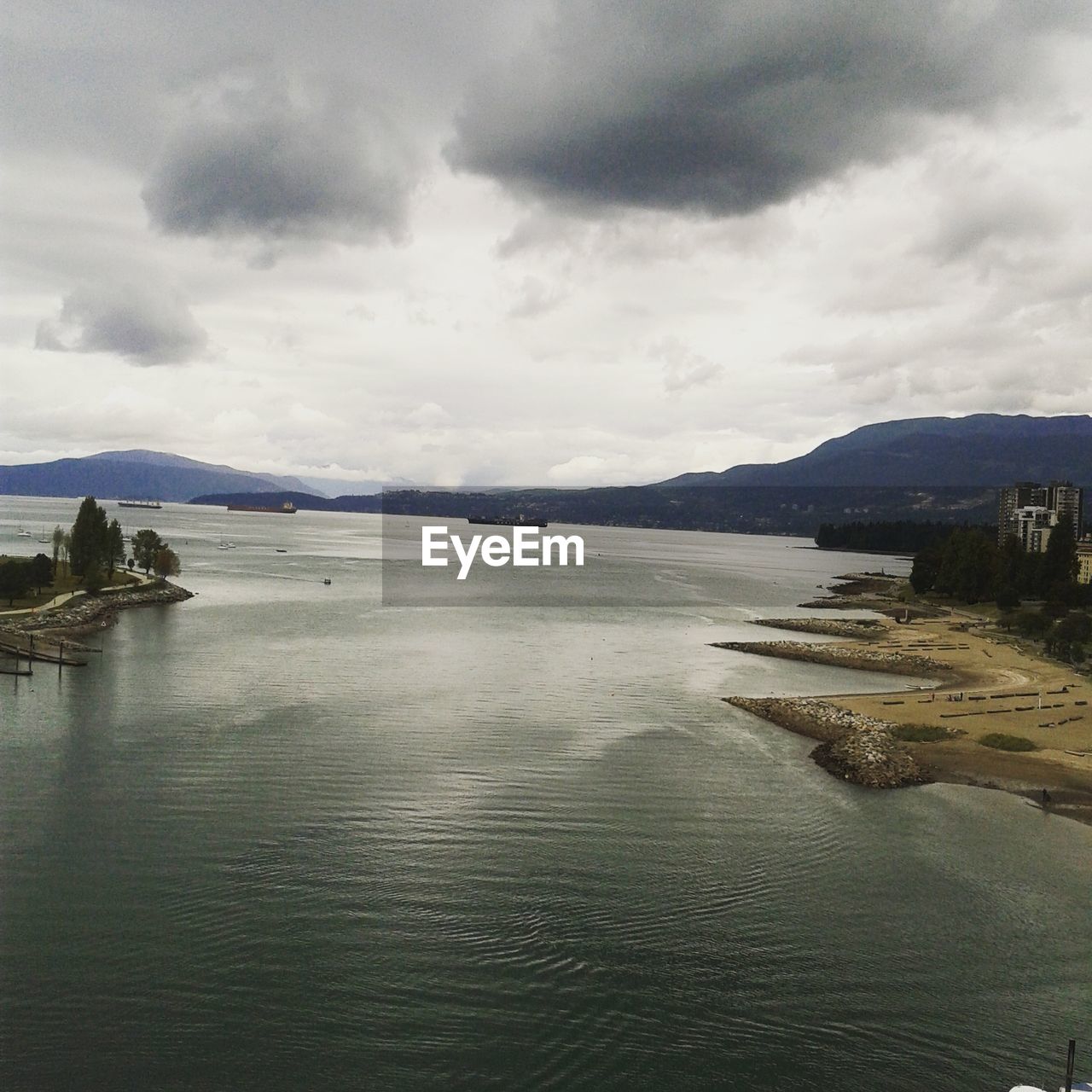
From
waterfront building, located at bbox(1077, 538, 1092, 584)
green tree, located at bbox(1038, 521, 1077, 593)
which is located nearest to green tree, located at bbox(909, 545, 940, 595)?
green tree, located at bbox(1038, 521, 1077, 593)

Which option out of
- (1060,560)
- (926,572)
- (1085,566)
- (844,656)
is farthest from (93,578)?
(1085,566)

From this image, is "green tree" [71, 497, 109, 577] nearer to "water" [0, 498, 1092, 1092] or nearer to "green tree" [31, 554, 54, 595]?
"green tree" [31, 554, 54, 595]

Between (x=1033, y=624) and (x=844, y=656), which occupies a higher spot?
(x=1033, y=624)

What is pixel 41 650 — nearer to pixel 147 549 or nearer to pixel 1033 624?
pixel 147 549

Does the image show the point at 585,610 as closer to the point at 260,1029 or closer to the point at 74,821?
the point at 74,821

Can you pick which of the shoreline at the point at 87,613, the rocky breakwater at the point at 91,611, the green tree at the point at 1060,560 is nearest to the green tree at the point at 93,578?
the shoreline at the point at 87,613
